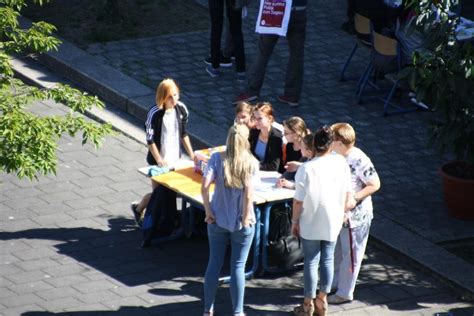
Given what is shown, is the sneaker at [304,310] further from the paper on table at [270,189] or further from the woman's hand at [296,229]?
the paper on table at [270,189]

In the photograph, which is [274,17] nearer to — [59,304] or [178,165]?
[178,165]

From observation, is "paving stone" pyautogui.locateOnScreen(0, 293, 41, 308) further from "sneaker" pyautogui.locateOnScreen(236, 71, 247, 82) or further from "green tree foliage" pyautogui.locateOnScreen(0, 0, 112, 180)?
"sneaker" pyautogui.locateOnScreen(236, 71, 247, 82)

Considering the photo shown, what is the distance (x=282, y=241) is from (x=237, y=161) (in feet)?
5.02

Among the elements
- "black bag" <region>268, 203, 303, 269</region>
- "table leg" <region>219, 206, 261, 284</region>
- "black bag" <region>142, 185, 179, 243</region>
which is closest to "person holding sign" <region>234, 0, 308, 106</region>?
"black bag" <region>142, 185, 179, 243</region>

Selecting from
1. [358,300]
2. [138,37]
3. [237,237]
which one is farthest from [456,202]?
[138,37]

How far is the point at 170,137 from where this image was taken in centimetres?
1098

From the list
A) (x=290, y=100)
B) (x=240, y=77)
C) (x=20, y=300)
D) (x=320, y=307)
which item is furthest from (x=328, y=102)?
(x=20, y=300)

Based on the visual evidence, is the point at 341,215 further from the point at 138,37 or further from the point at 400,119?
the point at 138,37

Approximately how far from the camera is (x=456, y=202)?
11.4m

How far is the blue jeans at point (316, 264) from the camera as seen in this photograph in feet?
30.9

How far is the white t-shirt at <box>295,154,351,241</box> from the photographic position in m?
9.23

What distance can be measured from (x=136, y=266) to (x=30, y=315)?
127 centimetres

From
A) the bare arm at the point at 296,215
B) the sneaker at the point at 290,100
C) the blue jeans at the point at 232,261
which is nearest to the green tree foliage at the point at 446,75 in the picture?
the bare arm at the point at 296,215

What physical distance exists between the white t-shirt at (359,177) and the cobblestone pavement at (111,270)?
0.77 metres
